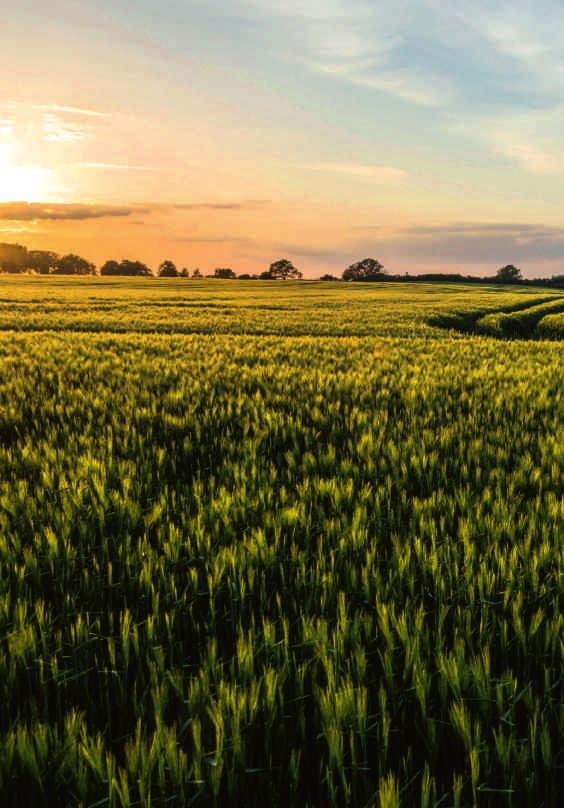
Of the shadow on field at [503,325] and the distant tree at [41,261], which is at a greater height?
the distant tree at [41,261]

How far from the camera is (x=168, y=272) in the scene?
138m

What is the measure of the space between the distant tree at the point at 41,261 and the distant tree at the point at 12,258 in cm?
130

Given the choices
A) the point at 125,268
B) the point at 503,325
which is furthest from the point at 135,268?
the point at 503,325

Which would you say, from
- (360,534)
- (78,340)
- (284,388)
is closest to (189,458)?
(360,534)

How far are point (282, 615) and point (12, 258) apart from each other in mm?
149554

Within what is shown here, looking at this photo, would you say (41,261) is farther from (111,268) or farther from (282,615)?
(282,615)

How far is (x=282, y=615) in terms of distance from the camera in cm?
196

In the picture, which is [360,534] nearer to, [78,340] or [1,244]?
[78,340]

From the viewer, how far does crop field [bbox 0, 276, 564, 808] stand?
142cm

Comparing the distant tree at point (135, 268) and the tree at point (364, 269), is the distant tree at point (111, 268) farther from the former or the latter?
the tree at point (364, 269)

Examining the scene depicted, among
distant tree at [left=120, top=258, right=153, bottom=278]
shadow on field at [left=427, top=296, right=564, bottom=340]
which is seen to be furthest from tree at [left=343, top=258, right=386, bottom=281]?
shadow on field at [left=427, top=296, right=564, bottom=340]

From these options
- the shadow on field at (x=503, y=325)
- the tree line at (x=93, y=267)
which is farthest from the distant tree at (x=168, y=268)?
the shadow on field at (x=503, y=325)

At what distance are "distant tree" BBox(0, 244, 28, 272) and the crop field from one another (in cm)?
14334

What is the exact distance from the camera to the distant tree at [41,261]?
13275 centimetres
